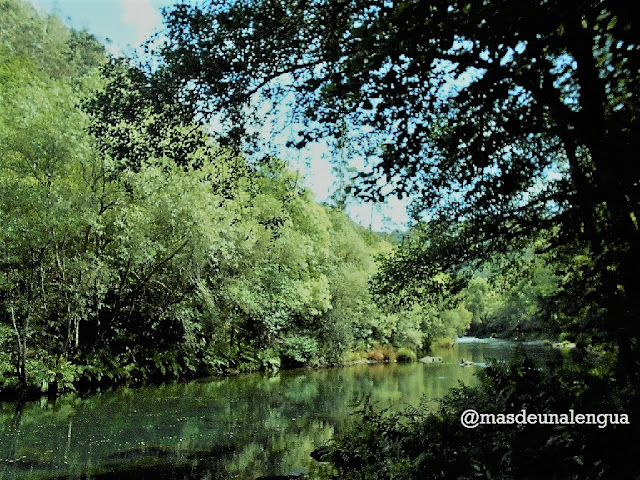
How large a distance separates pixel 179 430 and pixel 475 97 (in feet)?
31.9

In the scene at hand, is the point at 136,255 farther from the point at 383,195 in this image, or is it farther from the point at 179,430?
the point at 383,195

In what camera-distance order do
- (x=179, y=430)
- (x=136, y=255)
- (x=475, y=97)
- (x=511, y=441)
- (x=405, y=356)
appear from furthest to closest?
(x=405, y=356), (x=136, y=255), (x=179, y=430), (x=511, y=441), (x=475, y=97)

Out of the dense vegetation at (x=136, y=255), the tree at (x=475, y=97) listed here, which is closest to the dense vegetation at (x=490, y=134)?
the tree at (x=475, y=97)

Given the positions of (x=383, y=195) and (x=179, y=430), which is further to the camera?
(x=179, y=430)

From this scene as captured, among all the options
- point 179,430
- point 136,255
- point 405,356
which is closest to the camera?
point 179,430

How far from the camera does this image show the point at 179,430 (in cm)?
1075

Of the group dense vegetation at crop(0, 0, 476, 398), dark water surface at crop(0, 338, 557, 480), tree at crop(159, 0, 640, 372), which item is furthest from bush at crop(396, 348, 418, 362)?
tree at crop(159, 0, 640, 372)

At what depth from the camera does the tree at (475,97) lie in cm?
336

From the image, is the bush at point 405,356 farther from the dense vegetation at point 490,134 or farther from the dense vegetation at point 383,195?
the dense vegetation at point 490,134

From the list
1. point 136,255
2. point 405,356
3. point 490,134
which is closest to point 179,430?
point 136,255

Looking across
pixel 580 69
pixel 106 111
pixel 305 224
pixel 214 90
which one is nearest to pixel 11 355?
pixel 106 111

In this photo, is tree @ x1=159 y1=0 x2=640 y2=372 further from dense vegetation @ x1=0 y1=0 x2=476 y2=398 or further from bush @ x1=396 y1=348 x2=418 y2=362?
bush @ x1=396 y1=348 x2=418 y2=362

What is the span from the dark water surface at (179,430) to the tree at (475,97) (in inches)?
106

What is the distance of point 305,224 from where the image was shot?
98.6ft
